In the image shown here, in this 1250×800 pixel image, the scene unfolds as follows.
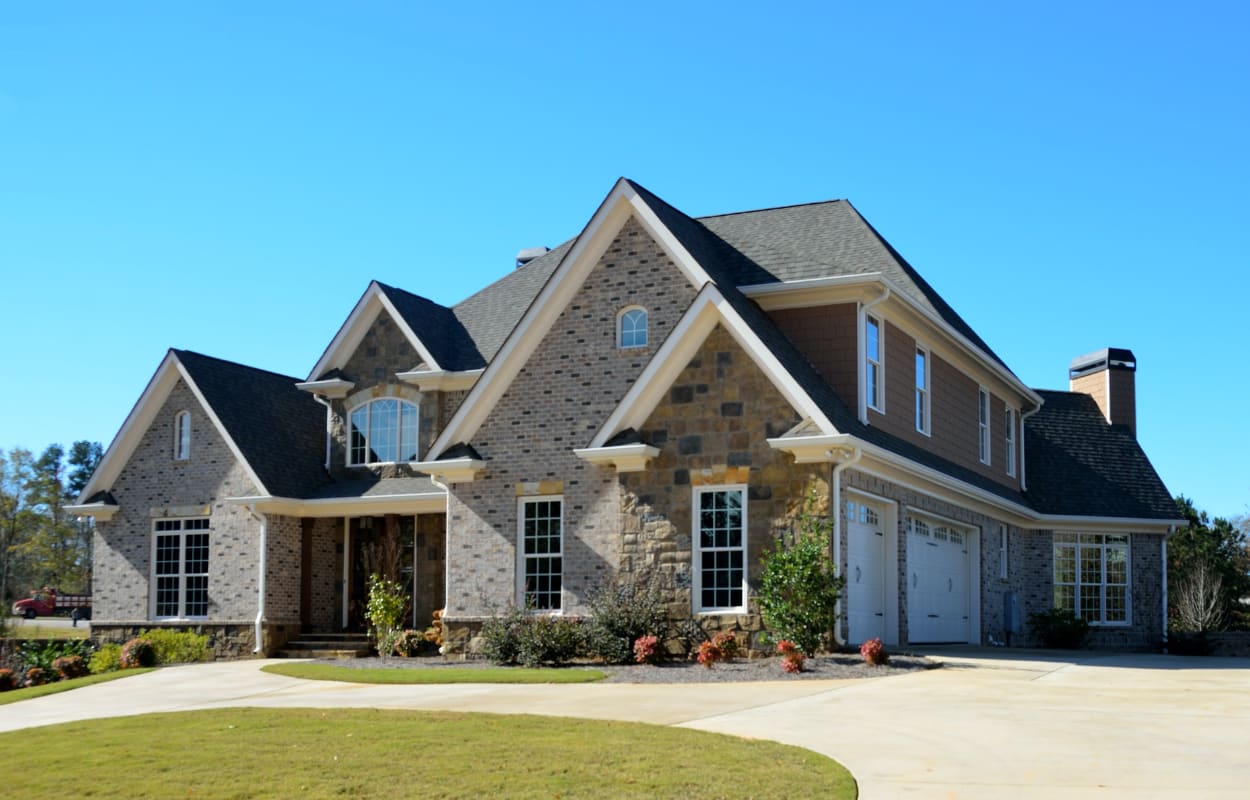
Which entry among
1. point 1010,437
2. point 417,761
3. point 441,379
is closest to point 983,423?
point 1010,437

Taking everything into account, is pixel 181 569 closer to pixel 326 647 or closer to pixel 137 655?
pixel 137 655

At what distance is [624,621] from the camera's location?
21703 millimetres

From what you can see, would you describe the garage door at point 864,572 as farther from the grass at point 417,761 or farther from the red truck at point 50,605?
the red truck at point 50,605

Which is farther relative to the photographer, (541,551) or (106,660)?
(106,660)

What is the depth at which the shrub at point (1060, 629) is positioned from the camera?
3048cm

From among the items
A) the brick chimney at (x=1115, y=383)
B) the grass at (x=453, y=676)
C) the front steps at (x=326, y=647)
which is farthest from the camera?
the brick chimney at (x=1115, y=383)

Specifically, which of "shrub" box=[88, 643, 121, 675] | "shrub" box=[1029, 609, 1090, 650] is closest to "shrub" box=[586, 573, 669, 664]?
"shrub" box=[88, 643, 121, 675]

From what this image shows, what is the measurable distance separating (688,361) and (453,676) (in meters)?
6.23

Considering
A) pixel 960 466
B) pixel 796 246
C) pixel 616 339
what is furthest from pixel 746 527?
pixel 960 466

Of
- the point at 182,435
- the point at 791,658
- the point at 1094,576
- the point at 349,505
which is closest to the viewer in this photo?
the point at 791,658

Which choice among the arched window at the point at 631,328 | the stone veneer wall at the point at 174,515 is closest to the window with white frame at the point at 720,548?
the arched window at the point at 631,328

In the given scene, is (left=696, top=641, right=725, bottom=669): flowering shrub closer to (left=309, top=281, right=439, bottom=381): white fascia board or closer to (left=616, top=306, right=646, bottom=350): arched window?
(left=616, top=306, right=646, bottom=350): arched window

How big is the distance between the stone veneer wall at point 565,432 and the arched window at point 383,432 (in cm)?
560

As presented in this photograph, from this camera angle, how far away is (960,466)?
2820 cm
